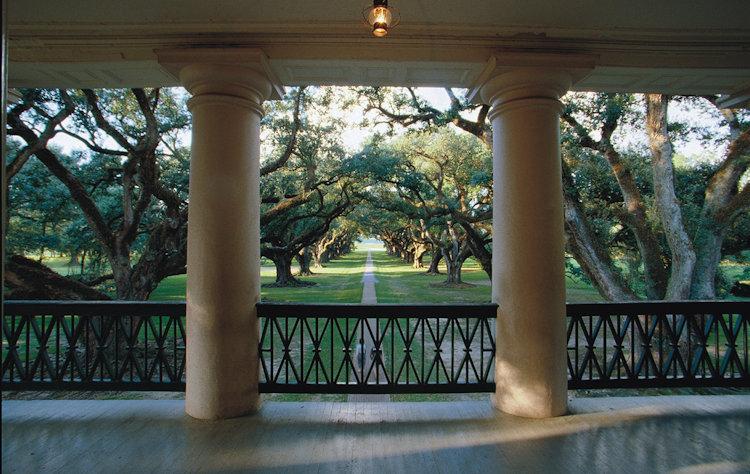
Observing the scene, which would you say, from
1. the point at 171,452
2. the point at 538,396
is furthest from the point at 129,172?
the point at 538,396

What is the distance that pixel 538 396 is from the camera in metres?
3.42

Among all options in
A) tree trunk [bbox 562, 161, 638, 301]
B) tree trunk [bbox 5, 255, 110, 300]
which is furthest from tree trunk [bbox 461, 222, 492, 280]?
tree trunk [bbox 5, 255, 110, 300]

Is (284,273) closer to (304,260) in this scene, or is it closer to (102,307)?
(304,260)

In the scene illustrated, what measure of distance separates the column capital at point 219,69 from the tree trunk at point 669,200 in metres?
6.93

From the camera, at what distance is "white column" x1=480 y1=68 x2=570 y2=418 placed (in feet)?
11.3

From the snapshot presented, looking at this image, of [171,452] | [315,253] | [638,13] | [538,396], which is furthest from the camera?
[315,253]

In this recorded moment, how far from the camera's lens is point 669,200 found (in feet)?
22.4

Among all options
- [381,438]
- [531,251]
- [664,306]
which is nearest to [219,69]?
[531,251]

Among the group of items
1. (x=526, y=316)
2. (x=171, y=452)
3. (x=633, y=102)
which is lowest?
(x=171, y=452)

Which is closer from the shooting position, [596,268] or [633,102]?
[596,268]

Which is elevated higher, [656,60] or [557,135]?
[656,60]

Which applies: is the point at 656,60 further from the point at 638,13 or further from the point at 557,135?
the point at 557,135

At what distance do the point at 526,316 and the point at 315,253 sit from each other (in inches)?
1364

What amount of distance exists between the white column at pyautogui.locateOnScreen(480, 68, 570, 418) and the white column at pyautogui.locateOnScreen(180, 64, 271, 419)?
242 cm
